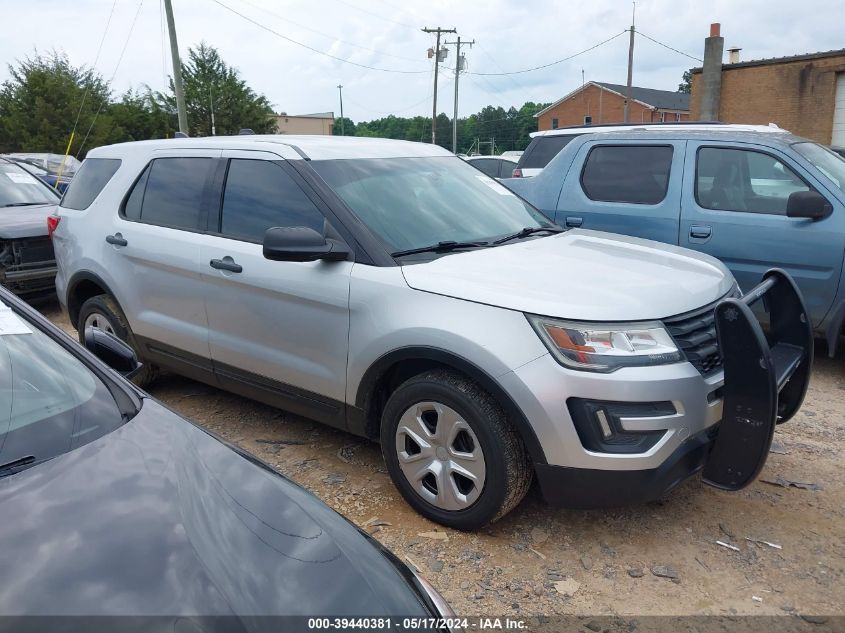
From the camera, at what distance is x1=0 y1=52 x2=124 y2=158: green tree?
101 feet

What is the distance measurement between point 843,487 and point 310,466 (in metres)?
2.80

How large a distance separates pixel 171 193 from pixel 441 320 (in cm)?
231

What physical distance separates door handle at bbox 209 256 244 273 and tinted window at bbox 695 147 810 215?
12.1 feet

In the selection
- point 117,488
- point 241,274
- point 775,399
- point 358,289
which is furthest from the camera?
point 241,274

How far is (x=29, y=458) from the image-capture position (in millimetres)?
1905

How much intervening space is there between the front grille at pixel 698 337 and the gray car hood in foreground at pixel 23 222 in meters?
6.89

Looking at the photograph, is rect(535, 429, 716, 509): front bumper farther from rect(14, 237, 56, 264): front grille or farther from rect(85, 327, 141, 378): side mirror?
rect(14, 237, 56, 264): front grille

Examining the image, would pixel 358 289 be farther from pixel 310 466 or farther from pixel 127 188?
pixel 127 188

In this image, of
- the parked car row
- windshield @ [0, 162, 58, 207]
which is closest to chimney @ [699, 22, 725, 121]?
windshield @ [0, 162, 58, 207]

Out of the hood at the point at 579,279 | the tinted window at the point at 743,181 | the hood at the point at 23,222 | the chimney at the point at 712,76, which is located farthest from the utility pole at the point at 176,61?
the hood at the point at 579,279

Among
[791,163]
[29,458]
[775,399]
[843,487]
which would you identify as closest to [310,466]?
[29,458]

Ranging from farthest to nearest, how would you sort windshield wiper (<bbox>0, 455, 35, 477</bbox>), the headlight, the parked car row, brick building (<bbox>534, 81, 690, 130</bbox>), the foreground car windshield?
brick building (<bbox>534, 81, 690, 130</bbox>) → the foreground car windshield → the headlight → windshield wiper (<bbox>0, 455, 35, 477</bbox>) → the parked car row

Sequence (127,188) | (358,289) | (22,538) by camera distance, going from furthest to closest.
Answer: (127,188), (358,289), (22,538)

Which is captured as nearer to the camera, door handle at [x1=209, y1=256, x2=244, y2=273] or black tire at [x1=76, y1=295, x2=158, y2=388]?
door handle at [x1=209, y1=256, x2=244, y2=273]
